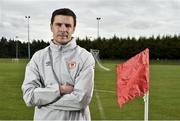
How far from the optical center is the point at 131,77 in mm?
5949

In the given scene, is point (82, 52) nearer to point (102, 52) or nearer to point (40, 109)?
point (40, 109)

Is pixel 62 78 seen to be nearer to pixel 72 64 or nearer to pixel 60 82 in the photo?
pixel 60 82

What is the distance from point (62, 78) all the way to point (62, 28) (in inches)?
15.7

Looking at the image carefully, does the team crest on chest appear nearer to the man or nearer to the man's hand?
the man

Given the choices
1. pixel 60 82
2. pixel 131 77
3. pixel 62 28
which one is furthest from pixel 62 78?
pixel 131 77

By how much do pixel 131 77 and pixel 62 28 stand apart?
243 cm

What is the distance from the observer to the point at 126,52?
107m

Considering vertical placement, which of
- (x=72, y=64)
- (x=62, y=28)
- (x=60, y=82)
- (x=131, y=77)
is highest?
(x=62, y=28)

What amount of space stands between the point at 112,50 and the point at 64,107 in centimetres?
10438

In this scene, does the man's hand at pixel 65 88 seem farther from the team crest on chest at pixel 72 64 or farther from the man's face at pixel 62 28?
the man's face at pixel 62 28

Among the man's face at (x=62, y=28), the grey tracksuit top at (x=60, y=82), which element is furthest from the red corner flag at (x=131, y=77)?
the man's face at (x=62, y=28)

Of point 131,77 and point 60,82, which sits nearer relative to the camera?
point 60,82

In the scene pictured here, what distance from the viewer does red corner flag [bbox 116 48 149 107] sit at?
19.4 feet

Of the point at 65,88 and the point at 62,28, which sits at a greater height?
the point at 62,28
